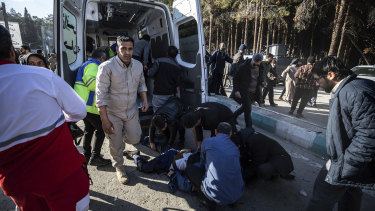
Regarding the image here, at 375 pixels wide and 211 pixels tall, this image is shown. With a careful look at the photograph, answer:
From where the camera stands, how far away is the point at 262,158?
2502mm

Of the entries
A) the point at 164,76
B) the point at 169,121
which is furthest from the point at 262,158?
the point at 164,76

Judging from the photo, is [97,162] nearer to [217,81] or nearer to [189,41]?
[189,41]

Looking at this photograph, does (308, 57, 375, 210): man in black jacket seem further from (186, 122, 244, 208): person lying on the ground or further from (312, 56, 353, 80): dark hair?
(186, 122, 244, 208): person lying on the ground

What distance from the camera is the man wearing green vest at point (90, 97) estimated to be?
2600mm

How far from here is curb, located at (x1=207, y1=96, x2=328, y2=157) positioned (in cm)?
342

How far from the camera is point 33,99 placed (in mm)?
1010

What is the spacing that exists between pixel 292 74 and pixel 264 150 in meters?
4.63

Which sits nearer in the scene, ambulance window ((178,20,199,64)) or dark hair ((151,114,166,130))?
dark hair ((151,114,166,130))

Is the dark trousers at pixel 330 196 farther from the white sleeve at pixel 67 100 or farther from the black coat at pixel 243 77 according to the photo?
the black coat at pixel 243 77

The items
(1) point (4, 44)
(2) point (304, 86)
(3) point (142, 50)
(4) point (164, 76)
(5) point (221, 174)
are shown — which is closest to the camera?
(1) point (4, 44)

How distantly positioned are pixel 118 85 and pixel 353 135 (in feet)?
7.22

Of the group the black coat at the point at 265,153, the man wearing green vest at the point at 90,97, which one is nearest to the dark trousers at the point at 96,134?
the man wearing green vest at the point at 90,97

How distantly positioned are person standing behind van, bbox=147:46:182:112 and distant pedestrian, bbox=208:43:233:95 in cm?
287

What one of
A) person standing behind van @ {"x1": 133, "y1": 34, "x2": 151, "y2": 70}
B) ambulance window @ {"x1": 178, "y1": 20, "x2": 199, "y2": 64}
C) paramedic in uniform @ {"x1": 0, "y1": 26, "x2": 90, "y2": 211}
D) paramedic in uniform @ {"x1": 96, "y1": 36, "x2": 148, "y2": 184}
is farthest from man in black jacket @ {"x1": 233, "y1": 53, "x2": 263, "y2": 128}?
paramedic in uniform @ {"x1": 0, "y1": 26, "x2": 90, "y2": 211}
